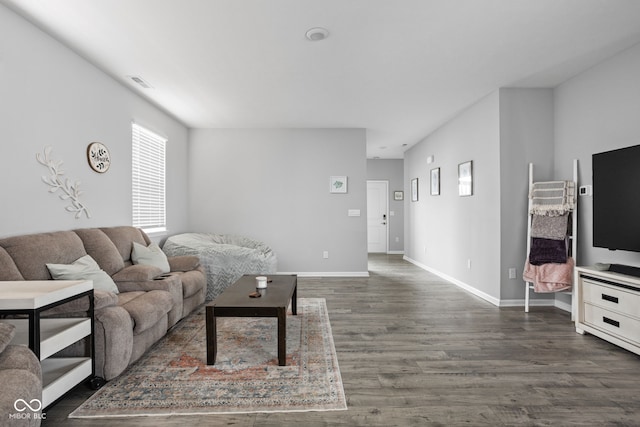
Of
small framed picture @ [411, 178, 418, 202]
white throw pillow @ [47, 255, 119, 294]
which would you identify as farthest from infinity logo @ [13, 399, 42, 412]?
small framed picture @ [411, 178, 418, 202]

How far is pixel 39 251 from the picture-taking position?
2525 mm

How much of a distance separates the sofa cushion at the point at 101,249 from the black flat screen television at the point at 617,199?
15.4ft

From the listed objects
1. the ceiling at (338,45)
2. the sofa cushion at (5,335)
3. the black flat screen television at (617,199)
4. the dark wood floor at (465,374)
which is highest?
the ceiling at (338,45)

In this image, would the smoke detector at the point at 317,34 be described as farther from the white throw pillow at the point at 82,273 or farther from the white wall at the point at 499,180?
the white throw pillow at the point at 82,273

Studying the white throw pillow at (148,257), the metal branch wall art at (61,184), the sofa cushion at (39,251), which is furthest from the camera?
the white throw pillow at (148,257)

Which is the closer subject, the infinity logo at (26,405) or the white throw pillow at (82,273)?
the infinity logo at (26,405)

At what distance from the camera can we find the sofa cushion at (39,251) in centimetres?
239

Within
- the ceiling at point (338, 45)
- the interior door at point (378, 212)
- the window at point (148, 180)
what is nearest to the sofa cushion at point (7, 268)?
the ceiling at point (338, 45)

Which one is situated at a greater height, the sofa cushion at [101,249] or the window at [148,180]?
the window at [148,180]

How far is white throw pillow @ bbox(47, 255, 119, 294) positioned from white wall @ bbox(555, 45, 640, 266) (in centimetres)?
450

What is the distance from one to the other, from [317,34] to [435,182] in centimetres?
419

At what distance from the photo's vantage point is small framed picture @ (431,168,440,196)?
241 inches

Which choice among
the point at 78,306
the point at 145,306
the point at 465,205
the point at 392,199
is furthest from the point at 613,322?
the point at 392,199

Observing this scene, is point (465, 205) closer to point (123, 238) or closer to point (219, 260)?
point (219, 260)
